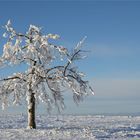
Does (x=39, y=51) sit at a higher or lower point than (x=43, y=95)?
higher

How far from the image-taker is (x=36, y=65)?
38.3 metres

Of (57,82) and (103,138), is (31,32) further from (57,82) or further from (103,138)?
(103,138)

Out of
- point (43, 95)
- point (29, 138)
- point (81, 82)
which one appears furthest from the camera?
point (81, 82)

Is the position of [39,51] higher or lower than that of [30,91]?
higher

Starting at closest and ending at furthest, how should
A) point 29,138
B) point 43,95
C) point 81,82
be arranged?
point 29,138
point 43,95
point 81,82

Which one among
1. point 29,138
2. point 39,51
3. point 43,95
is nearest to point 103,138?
point 29,138

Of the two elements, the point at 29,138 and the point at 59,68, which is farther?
the point at 59,68

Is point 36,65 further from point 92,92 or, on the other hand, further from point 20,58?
point 92,92

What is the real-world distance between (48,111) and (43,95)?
236 cm

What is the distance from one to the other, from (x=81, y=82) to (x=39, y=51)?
18.1ft

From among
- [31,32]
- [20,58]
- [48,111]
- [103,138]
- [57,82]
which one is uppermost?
[31,32]

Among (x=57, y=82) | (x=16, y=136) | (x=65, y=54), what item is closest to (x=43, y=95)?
(x=57, y=82)

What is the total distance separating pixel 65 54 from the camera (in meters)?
38.9

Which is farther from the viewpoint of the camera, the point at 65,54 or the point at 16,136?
the point at 65,54
